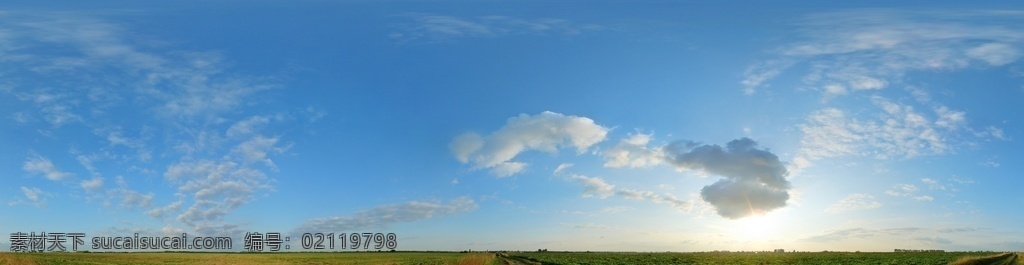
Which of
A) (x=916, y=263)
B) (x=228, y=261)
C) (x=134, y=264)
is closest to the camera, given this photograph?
(x=228, y=261)

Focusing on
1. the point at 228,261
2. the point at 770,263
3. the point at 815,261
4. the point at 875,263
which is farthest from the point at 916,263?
the point at 228,261

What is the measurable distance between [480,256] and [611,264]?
51.6ft

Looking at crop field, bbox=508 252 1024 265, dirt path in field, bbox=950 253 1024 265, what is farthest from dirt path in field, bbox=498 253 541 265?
dirt path in field, bbox=950 253 1024 265

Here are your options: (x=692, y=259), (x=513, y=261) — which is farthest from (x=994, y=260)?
(x=692, y=259)

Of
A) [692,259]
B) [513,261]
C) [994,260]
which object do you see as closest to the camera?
[994,260]

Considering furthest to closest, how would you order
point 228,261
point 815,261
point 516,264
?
1. point 815,261
2. point 228,261
3. point 516,264

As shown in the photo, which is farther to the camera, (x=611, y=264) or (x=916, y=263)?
(x=916, y=263)

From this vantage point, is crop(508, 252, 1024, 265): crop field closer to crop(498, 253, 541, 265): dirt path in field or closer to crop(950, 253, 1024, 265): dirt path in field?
crop(498, 253, 541, 265): dirt path in field

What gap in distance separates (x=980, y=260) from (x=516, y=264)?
21.6m

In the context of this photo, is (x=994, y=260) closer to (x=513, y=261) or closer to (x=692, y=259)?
(x=513, y=261)

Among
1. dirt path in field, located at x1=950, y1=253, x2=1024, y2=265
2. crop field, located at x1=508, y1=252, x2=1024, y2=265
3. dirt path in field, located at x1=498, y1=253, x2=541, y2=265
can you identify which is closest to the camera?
dirt path in field, located at x1=950, y1=253, x2=1024, y2=265

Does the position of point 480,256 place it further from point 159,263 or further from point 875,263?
point 875,263

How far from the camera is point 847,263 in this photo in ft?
198

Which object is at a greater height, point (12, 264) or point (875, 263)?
point (12, 264)
